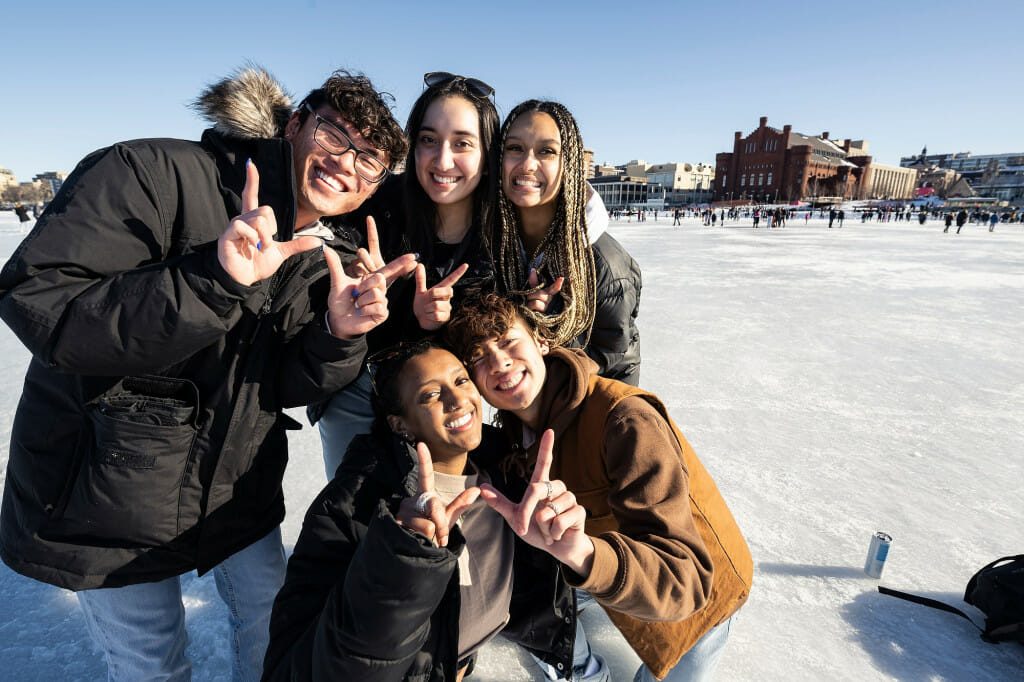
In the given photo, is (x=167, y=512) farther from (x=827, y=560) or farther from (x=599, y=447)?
(x=827, y=560)

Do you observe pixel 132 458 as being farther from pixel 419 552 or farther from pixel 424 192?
pixel 424 192

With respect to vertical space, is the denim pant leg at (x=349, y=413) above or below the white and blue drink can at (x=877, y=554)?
above

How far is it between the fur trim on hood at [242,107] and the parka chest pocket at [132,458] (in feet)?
2.48

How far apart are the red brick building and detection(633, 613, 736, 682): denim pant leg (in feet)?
272

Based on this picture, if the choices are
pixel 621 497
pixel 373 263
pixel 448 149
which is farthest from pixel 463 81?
pixel 621 497

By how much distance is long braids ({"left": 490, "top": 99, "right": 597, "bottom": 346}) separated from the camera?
87.7 inches

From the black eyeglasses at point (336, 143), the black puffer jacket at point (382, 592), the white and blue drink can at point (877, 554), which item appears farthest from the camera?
the white and blue drink can at point (877, 554)

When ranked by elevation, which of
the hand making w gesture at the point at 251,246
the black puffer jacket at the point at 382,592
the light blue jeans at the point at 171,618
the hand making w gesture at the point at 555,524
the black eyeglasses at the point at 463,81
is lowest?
the light blue jeans at the point at 171,618

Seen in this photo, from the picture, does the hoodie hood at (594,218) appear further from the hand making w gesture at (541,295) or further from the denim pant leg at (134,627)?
the denim pant leg at (134,627)

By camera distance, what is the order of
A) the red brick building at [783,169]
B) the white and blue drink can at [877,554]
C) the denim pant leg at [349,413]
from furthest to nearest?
the red brick building at [783,169] → the white and blue drink can at [877,554] → the denim pant leg at [349,413]

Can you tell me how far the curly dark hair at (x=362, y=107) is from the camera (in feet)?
5.20

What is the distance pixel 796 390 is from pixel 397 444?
4256 mm

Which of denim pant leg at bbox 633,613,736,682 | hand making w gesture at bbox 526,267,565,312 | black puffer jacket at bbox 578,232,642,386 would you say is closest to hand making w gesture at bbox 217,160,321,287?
hand making w gesture at bbox 526,267,565,312

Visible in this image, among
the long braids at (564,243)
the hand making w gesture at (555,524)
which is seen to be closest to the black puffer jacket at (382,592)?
the hand making w gesture at (555,524)
